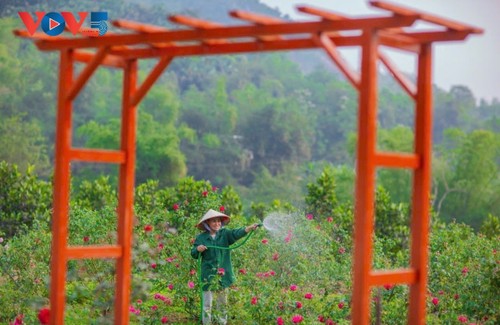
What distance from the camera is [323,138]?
45.3 metres

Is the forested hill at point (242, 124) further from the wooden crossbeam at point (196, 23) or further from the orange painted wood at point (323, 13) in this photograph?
the orange painted wood at point (323, 13)

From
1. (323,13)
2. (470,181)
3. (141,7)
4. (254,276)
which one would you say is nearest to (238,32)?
(323,13)

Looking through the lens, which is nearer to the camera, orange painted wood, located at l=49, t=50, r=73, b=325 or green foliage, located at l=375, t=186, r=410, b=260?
orange painted wood, located at l=49, t=50, r=73, b=325

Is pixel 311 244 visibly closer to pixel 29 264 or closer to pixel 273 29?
pixel 29 264

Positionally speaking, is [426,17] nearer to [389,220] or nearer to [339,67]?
[339,67]

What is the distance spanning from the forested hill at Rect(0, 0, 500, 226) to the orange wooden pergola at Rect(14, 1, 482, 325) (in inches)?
979

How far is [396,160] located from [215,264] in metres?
3.35

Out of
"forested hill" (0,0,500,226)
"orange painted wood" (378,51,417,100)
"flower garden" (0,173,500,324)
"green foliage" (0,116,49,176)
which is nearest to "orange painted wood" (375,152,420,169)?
"orange painted wood" (378,51,417,100)

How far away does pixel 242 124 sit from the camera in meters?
44.0

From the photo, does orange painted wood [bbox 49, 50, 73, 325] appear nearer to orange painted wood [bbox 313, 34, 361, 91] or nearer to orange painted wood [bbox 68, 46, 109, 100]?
orange painted wood [bbox 68, 46, 109, 100]

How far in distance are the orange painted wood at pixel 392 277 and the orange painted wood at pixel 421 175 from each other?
2.1 inches

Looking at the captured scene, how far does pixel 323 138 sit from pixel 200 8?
18.4 metres

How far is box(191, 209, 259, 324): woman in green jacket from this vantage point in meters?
8.25

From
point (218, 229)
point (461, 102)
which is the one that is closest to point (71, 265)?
point (218, 229)
